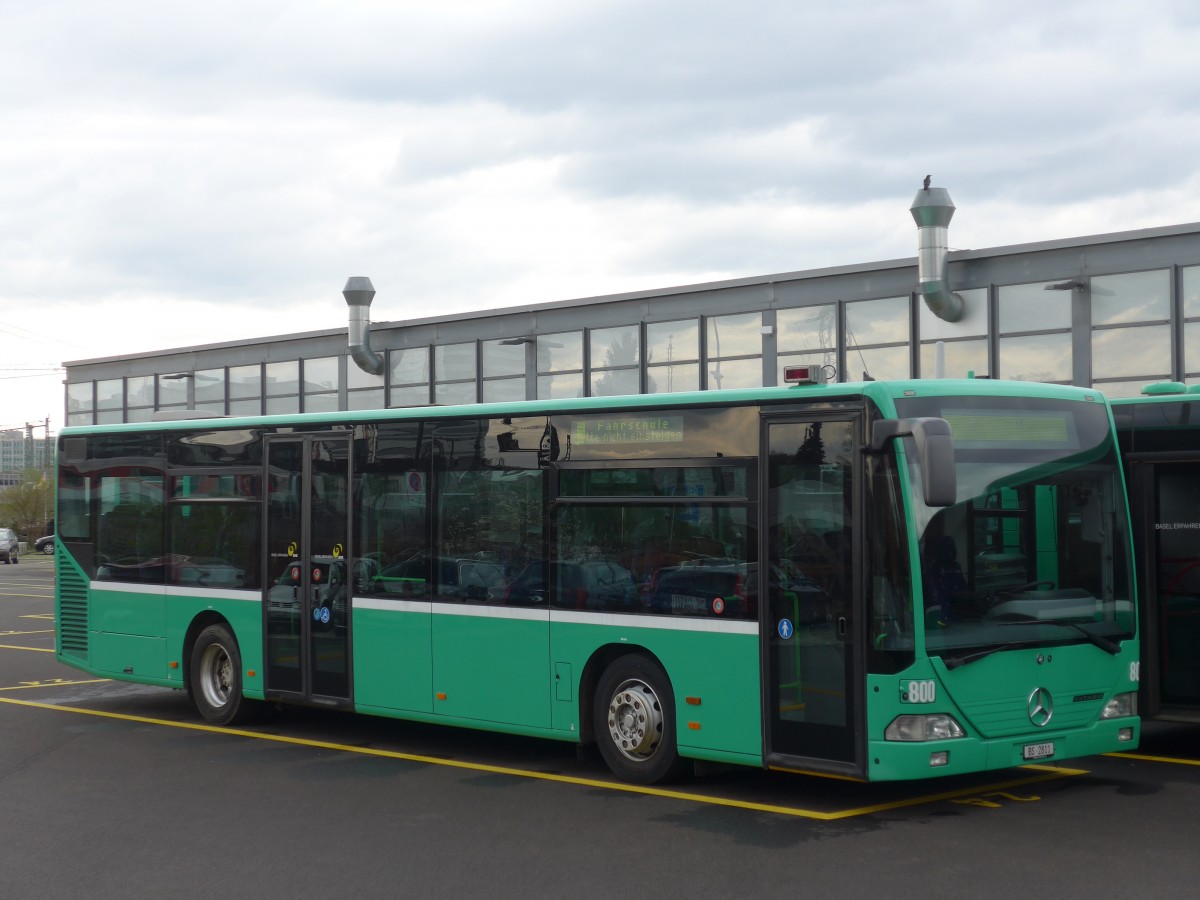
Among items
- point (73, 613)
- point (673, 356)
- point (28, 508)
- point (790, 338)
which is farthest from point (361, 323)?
point (28, 508)

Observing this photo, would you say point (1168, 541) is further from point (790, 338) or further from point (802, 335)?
point (790, 338)

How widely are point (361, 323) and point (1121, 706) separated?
95.1 ft

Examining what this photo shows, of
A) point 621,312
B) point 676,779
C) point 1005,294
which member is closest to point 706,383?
point 621,312

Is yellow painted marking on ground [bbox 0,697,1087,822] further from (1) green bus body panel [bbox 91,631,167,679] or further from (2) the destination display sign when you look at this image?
(2) the destination display sign

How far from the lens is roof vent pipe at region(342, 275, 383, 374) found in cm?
3550

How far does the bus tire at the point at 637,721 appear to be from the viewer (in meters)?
9.57

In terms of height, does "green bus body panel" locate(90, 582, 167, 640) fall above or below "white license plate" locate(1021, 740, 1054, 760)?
above

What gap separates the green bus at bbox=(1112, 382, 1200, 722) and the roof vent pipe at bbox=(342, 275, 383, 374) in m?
27.2

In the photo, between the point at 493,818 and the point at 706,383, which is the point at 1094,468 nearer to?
the point at 493,818

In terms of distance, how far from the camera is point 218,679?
13445mm

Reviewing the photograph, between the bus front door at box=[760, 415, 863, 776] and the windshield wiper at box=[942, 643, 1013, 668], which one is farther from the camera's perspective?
the bus front door at box=[760, 415, 863, 776]

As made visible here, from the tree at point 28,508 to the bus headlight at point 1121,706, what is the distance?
266 ft

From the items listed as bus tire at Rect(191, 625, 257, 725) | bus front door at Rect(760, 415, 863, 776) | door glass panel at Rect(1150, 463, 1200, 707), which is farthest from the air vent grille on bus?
door glass panel at Rect(1150, 463, 1200, 707)

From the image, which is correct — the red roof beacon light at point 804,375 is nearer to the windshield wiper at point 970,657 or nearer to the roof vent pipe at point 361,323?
the windshield wiper at point 970,657
